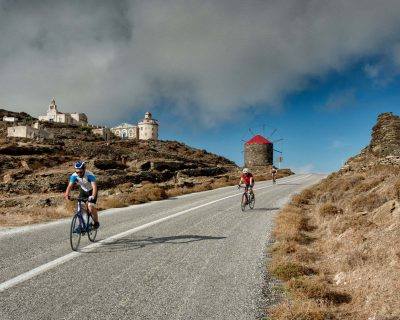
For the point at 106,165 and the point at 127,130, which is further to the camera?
the point at 127,130

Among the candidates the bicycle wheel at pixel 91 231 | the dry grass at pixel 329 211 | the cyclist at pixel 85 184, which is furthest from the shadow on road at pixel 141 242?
the dry grass at pixel 329 211

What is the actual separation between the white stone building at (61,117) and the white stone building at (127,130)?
42.6ft

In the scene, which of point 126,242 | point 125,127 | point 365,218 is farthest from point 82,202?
point 125,127

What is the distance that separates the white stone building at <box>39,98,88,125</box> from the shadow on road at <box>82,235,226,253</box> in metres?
148

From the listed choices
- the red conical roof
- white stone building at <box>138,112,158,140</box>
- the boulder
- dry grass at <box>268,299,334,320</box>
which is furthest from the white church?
dry grass at <box>268,299,334,320</box>

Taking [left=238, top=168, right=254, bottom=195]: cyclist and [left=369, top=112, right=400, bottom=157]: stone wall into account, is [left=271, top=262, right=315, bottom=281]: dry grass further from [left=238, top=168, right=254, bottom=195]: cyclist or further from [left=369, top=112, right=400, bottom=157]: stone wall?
[left=369, top=112, right=400, bottom=157]: stone wall

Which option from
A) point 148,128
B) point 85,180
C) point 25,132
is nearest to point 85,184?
point 85,180

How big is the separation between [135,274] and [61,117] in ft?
504

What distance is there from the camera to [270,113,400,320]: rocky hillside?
5.94 metres

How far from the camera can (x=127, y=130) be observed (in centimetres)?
16150

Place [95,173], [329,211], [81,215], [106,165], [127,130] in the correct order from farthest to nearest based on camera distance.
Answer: [127,130] < [106,165] < [95,173] < [329,211] < [81,215]

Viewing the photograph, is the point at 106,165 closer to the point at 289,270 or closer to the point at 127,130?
the point at 289,270

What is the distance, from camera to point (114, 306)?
600 centimetres

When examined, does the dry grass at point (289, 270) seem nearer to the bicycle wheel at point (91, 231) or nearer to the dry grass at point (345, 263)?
the dry grass at point (345, 263)
